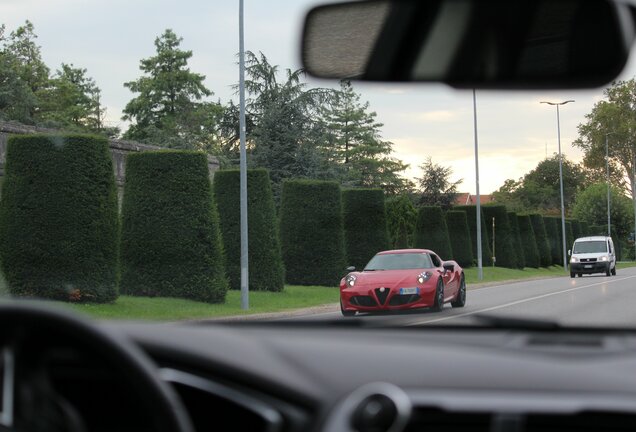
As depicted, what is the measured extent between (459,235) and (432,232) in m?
1.20

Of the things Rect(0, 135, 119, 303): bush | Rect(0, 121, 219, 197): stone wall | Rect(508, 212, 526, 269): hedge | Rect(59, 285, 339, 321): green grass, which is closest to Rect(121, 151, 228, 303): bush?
Rect(59, 285, 339, 321): green grass

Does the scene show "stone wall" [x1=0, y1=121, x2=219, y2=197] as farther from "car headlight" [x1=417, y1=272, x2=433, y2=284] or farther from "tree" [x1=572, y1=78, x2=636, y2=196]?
"tree" [x1=572, y1=78, x2=636, y2=196]

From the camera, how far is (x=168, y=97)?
75750 mm

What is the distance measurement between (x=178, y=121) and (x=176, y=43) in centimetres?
661

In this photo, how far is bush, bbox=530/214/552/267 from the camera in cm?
1122

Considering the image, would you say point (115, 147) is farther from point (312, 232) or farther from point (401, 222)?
point (401, 222)

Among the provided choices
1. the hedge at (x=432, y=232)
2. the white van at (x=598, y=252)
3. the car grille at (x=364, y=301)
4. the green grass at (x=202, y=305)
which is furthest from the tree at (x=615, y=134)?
the hedge at (x=432, y=232)

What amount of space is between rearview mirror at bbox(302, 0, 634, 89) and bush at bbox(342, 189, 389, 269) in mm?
35673

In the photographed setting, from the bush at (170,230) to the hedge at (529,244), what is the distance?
12.0 meters

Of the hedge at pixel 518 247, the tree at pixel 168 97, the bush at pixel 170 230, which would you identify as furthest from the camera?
the tree at pixel 168 97

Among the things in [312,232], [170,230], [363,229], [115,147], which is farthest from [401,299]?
[363,229]

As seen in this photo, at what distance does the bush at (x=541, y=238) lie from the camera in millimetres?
11223

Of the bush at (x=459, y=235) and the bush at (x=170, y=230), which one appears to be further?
the bush at (x=459, y=235)

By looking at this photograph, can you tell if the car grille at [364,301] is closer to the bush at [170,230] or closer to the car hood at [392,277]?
the car hood at [392,277]
